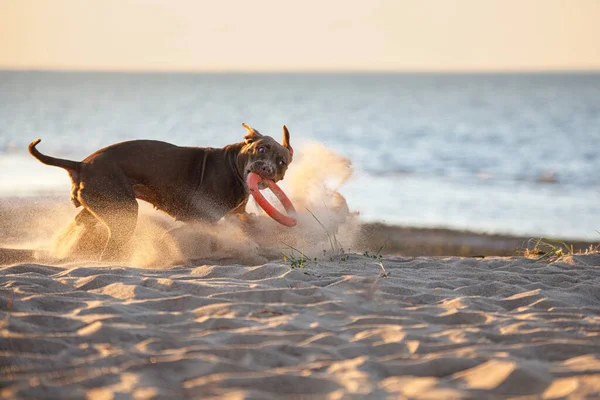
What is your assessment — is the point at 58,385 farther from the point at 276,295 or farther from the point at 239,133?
the point at 239,133

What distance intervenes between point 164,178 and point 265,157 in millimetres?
1017

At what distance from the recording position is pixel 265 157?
296 inches

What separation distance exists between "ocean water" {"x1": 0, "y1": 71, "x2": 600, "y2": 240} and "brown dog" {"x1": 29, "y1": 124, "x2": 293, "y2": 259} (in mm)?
1160

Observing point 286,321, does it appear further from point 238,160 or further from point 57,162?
point 57,162

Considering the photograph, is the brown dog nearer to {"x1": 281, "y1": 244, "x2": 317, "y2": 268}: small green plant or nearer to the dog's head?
the dog's head

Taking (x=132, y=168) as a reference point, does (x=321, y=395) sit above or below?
below

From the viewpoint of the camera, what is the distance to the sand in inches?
147

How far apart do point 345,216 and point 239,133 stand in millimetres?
34541

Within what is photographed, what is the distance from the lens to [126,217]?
23.3 feet

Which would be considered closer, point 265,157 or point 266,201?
point 266,201

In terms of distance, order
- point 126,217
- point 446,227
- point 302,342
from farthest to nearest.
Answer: point 446,227, point 126,217, point 302,342

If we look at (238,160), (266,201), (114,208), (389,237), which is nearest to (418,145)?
(389,237)

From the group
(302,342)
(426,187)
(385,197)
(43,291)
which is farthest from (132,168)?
(426,187)

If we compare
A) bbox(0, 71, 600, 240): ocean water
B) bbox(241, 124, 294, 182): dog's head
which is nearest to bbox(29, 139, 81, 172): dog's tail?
bbox(241, 124, 294, 182): dog's head
